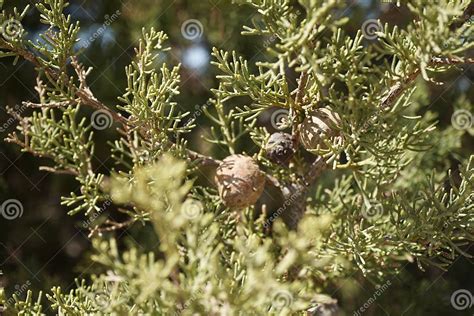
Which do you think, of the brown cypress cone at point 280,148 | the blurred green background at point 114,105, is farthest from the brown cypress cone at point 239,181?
the blurred green background at point 114,105

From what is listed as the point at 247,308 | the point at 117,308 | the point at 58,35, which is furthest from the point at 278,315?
the point at 58,35

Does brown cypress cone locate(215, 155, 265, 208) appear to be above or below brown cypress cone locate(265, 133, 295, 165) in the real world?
Answer: below

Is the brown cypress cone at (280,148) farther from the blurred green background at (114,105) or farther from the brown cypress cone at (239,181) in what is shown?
the blurred green background at (114,105)

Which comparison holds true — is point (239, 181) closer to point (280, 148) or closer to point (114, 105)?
point (280, 148)

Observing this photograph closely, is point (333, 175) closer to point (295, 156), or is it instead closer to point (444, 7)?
point (295, 156)

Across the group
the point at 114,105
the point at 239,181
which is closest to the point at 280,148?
the point at 239,181

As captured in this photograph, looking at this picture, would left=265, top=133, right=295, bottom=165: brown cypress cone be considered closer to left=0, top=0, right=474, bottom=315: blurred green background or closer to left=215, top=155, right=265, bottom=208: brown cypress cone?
left=215, top=155, right=265, bottom=208: brown cypress cone

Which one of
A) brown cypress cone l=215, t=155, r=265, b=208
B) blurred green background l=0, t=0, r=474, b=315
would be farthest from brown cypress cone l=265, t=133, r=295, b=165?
blurred green background l=0, t=0, r=474, b=315

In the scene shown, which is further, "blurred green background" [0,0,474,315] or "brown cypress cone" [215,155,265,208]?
"blurred green background" [0,0,474,315]

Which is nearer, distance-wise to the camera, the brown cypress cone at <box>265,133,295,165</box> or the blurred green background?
the brown cypress cone at <box>265,133,295,165</box>
